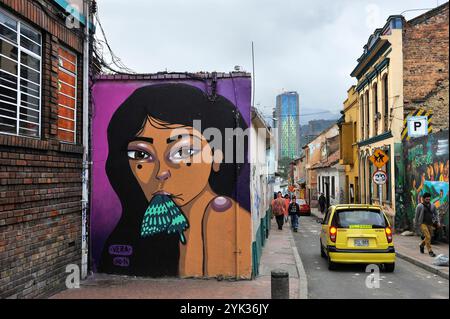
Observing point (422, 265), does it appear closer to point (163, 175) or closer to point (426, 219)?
point (426, 219)

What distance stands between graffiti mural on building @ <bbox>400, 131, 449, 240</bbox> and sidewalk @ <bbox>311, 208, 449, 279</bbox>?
96 centimetres

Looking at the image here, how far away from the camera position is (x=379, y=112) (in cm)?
2191

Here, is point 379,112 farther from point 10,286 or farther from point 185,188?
point 10,286

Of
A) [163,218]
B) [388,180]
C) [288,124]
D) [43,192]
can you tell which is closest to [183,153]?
[163,218]

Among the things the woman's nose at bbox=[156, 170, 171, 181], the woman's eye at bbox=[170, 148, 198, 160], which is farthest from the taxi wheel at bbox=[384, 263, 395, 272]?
the woman's nose at bbox=[156, 170, 171, 181]

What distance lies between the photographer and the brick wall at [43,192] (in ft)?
21.1

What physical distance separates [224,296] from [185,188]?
233cm

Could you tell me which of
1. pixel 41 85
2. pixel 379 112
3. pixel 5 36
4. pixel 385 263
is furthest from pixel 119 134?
pixel 379 112

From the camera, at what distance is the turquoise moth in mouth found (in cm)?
907

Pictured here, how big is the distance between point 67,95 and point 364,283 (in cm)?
683

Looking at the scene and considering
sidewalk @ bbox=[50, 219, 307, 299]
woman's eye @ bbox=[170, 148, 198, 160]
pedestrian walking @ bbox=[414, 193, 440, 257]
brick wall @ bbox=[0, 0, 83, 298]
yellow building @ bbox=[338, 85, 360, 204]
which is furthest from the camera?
yellow building @ bbox=[338, 85, 360, 204]

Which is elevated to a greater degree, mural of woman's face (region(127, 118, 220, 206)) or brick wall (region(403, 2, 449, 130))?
brick wall (region(403, 2, 449, 130))

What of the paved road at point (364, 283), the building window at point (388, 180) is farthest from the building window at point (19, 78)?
the building window at point (388, 180)

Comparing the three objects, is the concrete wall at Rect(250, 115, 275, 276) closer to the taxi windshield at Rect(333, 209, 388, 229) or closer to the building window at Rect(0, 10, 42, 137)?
the taxi windshield at Rect(333, 209, 388, 229)
